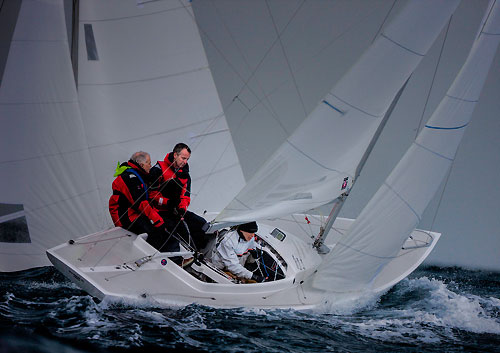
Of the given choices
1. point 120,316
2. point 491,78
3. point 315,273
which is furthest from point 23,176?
point 491,78

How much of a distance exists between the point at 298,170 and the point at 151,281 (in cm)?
127

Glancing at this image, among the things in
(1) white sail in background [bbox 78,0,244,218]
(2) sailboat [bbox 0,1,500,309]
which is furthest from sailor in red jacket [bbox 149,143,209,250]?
(1) white sail in background [bbox 78,0,244,218]

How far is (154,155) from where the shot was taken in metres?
5.04

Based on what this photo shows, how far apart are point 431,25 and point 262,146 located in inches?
158

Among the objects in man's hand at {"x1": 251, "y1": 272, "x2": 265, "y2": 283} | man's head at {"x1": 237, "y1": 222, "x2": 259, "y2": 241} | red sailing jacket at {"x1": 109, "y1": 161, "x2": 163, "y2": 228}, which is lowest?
man's hand at {"x1": 251, "y1": 272, "x2": 265, "y2": 283}

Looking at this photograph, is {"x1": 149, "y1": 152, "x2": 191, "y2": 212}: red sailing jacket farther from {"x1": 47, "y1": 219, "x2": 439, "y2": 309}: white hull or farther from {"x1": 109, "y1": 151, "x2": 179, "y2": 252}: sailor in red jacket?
{"x1": 47, "y1": 219, "x2": 439, "y2": 309}: white hull

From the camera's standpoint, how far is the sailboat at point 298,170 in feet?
11.4

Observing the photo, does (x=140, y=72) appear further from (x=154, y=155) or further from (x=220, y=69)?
(x=220, y=69)

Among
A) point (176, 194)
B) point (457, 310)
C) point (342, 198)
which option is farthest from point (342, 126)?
point (457, 310)

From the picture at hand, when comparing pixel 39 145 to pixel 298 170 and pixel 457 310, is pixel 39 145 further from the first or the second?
pixel 457 310

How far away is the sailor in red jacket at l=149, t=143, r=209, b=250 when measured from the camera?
13.7 ft

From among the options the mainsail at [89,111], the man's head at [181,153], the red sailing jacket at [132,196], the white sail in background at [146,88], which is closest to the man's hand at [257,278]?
the red sailing jacket at [132,196]

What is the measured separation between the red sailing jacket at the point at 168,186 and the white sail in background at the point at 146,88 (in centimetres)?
82

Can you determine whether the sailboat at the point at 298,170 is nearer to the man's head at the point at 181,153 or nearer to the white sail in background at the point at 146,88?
the white sail in background at the point at 146,88
